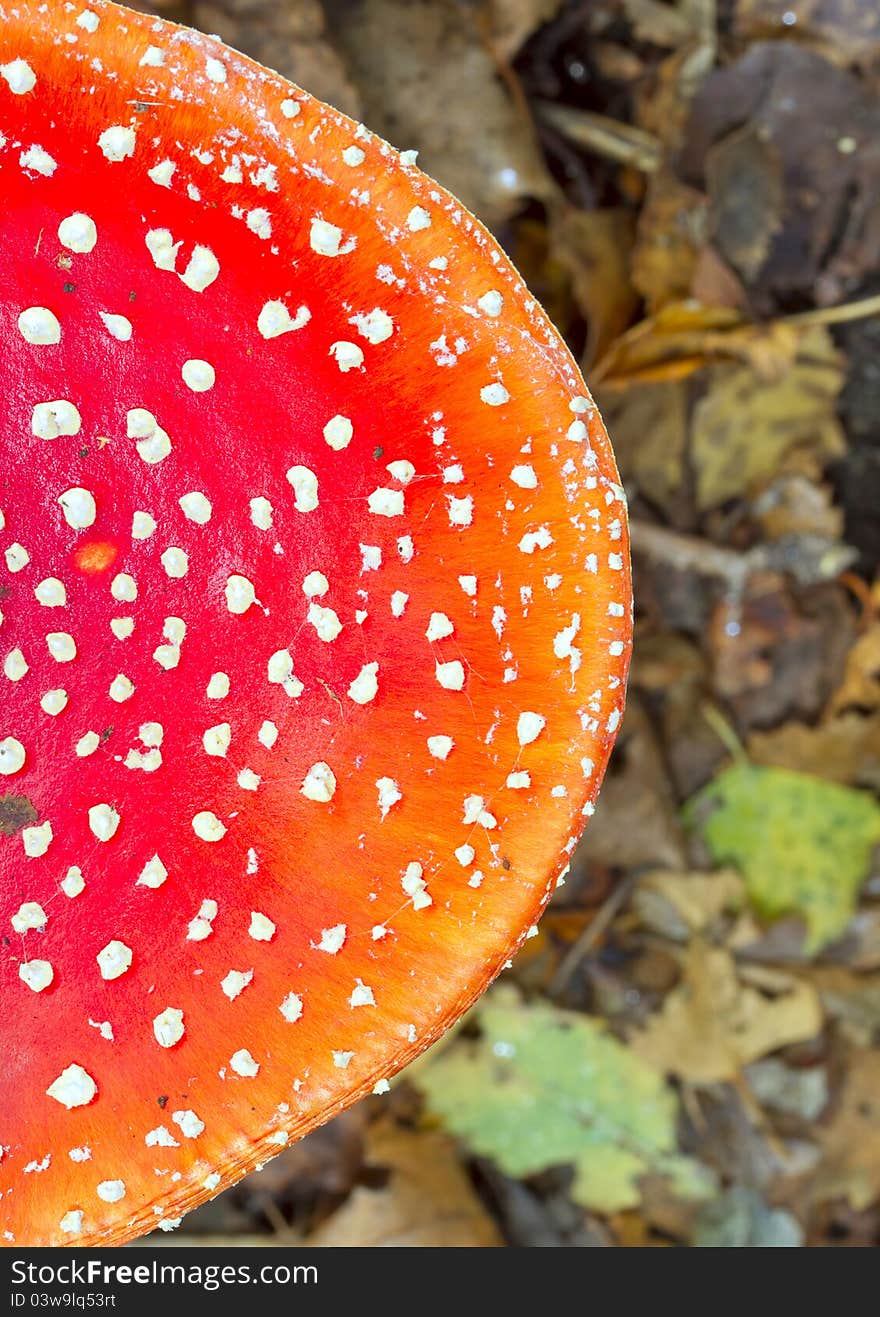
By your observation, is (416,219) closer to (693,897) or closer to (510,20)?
(510,20)

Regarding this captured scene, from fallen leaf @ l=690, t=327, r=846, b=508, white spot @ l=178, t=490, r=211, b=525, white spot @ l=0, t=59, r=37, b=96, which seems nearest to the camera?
white spot @ l=0, t=59, r=37, b=96

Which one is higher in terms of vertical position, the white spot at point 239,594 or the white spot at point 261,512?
the white spot at point 261,512

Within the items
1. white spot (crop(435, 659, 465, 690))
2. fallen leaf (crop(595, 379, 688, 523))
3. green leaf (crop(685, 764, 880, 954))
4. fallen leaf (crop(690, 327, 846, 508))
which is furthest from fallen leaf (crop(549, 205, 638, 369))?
white spot (crop(435, 659, 465, 690))

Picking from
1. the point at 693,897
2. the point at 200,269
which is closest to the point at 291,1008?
the point at 200,269

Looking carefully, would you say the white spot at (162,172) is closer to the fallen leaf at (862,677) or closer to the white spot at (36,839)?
the white spot at (36,839)

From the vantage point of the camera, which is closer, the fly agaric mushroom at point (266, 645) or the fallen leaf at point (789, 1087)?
the fly agaric mushroom at point (266, 645)

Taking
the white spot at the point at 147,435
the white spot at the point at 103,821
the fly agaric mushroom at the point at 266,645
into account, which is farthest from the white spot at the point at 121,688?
the white spot at the point at 147,435

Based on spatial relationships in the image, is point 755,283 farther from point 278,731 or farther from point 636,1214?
point 636,1214

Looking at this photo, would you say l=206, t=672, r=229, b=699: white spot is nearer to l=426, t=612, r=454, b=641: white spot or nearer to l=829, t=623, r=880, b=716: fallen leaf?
l=426, t=612, r=454, b=641: white spot
